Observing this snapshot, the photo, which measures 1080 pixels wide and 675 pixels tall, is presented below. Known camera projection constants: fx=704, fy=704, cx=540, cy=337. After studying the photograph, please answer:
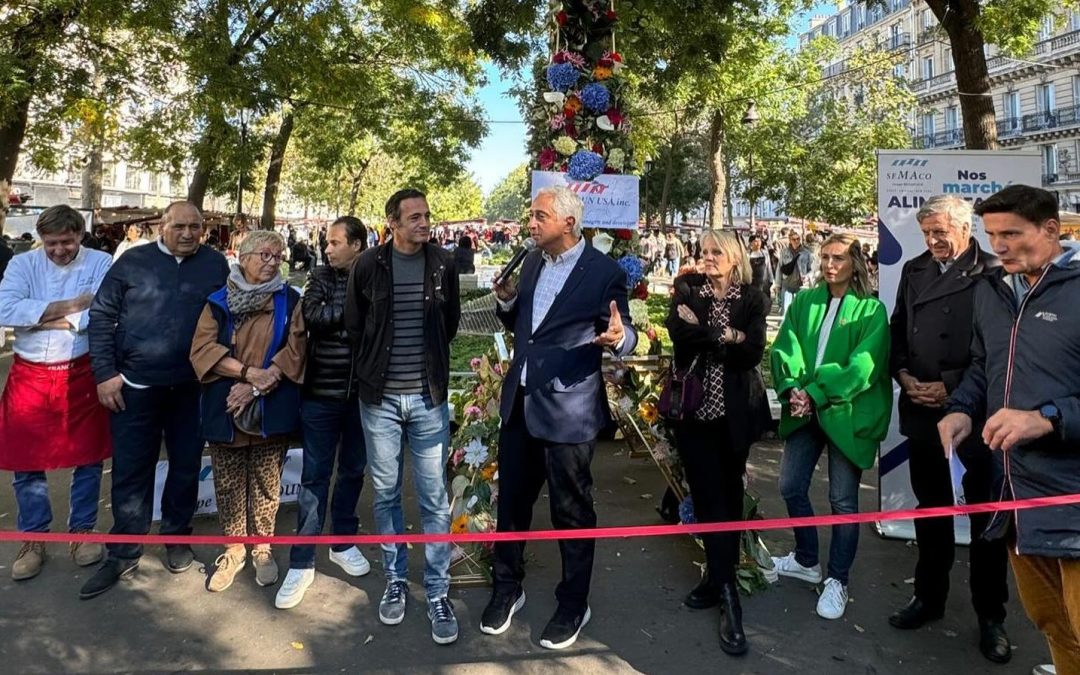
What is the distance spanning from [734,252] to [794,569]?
1748 mm

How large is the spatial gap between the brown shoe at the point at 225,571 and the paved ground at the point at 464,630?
0.17 feet

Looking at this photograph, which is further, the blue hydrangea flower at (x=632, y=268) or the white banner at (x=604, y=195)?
the blue hydrangea flower at (x=632, y=268)

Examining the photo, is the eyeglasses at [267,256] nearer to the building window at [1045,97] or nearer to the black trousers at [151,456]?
the black trousers at [151,456]

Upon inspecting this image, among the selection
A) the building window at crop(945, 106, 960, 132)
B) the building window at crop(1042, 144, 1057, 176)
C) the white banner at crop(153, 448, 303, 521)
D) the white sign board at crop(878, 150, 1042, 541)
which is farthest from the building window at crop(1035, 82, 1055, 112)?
the white banner at crop(153, 448, 303, 521)

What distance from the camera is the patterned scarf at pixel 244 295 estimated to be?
3.48 meters

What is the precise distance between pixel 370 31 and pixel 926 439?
15.7 metres

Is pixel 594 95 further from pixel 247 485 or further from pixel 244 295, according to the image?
pixel 247 485

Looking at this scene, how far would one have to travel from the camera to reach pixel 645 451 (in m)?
4.81

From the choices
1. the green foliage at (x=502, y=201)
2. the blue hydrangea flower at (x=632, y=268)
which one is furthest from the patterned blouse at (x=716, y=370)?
the green foliage at (x=502, y=201)

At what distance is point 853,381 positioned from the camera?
3303mm

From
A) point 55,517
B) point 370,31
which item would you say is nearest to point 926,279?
point 55,517

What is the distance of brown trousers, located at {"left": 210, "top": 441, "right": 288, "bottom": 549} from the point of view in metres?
3.71

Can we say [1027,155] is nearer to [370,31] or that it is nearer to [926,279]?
[926,279]

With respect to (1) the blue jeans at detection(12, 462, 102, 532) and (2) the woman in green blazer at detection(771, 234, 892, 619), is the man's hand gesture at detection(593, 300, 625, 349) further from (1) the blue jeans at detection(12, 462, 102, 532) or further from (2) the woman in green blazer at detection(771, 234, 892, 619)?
(1) the blue jeans at detection(12, 462, 102, 532)
